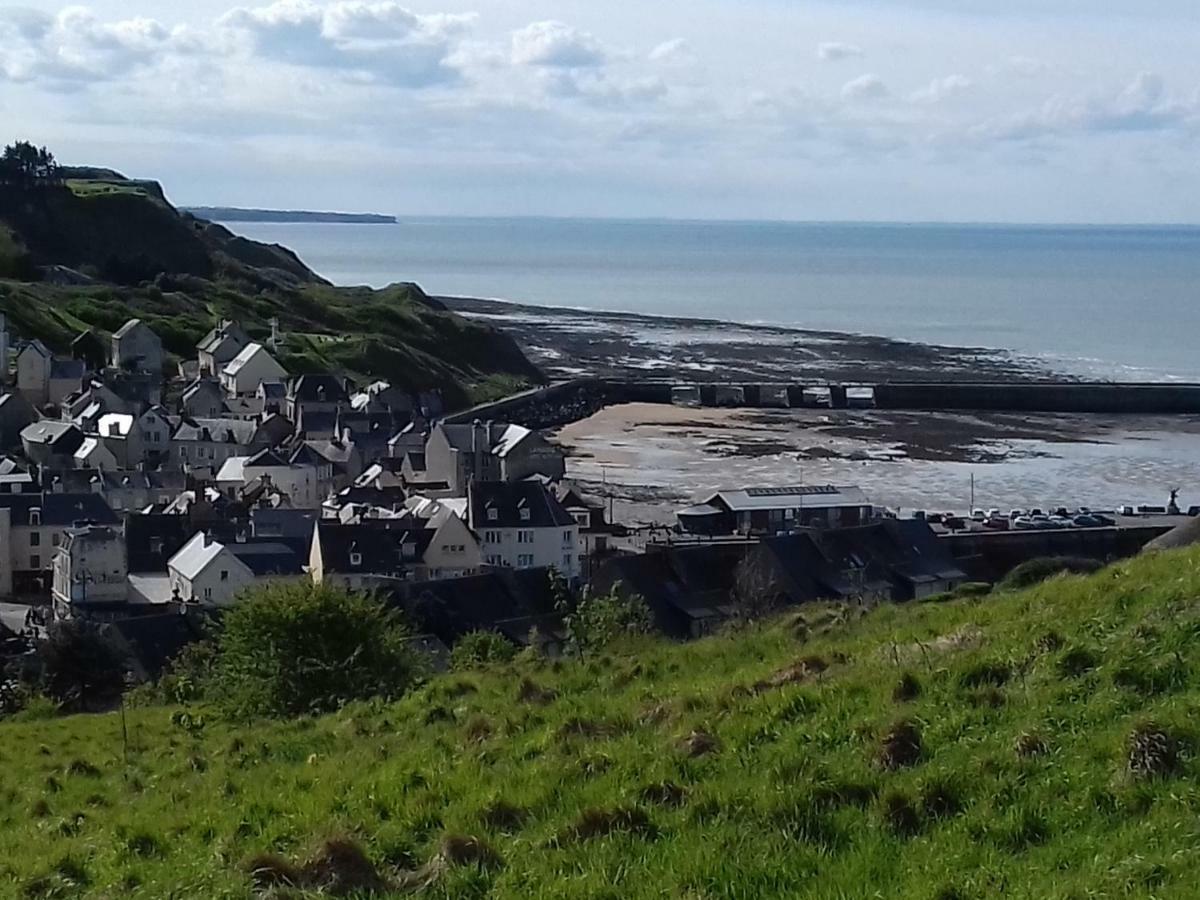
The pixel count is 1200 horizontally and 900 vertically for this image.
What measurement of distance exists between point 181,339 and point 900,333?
71410mm

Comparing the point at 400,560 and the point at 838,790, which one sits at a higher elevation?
the point at 838,790

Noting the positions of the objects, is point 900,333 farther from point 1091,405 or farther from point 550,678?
point 550,678

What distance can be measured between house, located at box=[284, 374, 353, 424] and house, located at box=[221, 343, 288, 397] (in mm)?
6511

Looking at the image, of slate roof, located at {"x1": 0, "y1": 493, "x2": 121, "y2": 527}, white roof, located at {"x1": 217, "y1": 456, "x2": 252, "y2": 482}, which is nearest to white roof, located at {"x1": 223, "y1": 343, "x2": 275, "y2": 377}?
white roof, located at {"x1": 217, "y1": 456, "x2": 252, "y2": 482}

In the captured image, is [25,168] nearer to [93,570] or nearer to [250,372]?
[250,372]

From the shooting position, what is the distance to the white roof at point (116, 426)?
60938 millimetres

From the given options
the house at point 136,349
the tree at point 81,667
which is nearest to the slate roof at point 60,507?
the tree at point 81,667

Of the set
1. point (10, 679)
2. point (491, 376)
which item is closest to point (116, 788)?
point (10, 679)

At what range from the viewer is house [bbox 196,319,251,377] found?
84312 millimetres

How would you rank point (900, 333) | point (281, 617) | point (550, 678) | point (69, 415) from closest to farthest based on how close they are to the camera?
point (550, 678), point (281, 617), point (69, 415), point (900, 333)

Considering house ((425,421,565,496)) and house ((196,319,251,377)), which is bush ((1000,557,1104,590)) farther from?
house ((196,319,251,377))

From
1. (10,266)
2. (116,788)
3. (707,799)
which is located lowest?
(116,788)

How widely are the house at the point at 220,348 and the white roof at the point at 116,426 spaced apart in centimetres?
2135

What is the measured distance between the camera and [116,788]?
13.1m
